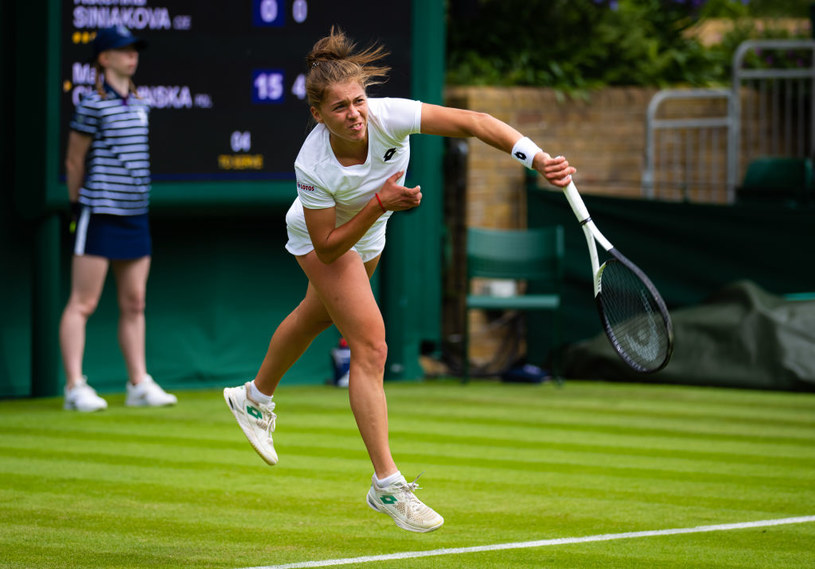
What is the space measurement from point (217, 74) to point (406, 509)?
18.8ft

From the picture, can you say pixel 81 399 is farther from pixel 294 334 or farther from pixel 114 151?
pixel 294 334

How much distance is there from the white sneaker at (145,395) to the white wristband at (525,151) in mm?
5141

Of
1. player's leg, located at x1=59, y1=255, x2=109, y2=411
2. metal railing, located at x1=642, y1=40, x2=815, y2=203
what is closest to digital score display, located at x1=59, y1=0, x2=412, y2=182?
player's leg, located at x1=59, y1=255, x2=109, y2=411

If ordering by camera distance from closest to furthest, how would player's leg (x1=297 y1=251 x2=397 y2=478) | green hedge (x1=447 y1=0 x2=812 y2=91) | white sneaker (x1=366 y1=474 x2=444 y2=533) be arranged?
white sneaker (x1=366 y1=474 x2=444 y2=533)
player's leg (x1=297 y1=251 x2=397 y2=478)
green hedge (x1=447 y1=0 x2=812 y2=91)

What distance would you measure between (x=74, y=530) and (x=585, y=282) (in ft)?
24.8

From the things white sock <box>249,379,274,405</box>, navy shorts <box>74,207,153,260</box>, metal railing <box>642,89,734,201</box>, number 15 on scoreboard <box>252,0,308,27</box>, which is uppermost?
number 15 on scoreboard <box>252,0,308,27</box>

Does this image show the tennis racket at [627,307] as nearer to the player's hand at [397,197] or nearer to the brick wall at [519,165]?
the player's hand at [397,197]

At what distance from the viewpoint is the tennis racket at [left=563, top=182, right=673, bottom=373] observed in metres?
5.50

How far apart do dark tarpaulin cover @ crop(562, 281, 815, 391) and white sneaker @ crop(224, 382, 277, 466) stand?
230 inches

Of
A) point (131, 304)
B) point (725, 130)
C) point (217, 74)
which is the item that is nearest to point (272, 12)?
point (217, 74)

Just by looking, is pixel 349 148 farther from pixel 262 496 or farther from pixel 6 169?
pixel 6 169

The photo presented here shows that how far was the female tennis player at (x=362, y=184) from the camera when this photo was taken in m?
5.45

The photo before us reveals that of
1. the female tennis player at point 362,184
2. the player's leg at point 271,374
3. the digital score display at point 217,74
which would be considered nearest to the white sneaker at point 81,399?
the digital score display at point 217,74

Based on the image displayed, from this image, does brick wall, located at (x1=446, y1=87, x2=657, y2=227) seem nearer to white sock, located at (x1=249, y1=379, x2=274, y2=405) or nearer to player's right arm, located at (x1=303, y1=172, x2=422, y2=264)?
white sock, located at (x1=249, y1=379, x2=274, y2=405)
